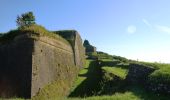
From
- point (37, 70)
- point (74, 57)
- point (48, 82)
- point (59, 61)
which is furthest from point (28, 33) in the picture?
point (74, 57)

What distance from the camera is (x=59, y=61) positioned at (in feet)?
74.3

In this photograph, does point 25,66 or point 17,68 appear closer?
point 25,66

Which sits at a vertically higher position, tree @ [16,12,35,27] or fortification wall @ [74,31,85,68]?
tree @ [16,12,35,27]

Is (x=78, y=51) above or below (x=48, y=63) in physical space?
above

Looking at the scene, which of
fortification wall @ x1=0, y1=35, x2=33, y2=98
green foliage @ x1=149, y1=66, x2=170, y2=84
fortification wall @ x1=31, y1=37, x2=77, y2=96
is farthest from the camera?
fortification wall @ x1=31, y1=37, x2=77, y2=96

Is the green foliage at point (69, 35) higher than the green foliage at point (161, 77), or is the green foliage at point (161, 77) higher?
the green foliage at point (69, 35)

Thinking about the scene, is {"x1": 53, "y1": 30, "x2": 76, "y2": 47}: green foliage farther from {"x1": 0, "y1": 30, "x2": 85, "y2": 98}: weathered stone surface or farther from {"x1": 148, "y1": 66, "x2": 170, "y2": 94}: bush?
{"x1": 148, "y1": 66, "x2": 170, "y2": 94}: bush

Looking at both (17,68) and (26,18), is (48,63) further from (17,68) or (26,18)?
(26,18)

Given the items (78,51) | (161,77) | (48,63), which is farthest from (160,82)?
(78,51)

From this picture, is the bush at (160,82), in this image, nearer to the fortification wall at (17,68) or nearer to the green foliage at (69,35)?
the fortification wall at (17,68)

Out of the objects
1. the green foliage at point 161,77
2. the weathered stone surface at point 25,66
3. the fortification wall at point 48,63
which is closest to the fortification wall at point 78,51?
the fortification wall at point 48,63

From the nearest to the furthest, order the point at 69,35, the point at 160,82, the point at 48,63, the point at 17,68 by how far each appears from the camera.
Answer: the point at 160,82
the point at 17,68
the point at 48,63
the point at 69,35

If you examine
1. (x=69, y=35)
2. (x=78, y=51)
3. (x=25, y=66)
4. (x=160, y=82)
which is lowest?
(x=160, y=82)

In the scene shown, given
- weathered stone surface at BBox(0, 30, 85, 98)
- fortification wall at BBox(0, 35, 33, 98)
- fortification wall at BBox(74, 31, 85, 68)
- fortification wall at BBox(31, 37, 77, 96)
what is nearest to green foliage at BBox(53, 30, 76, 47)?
fortification wall at BBox(74, 31, 85, 68)
